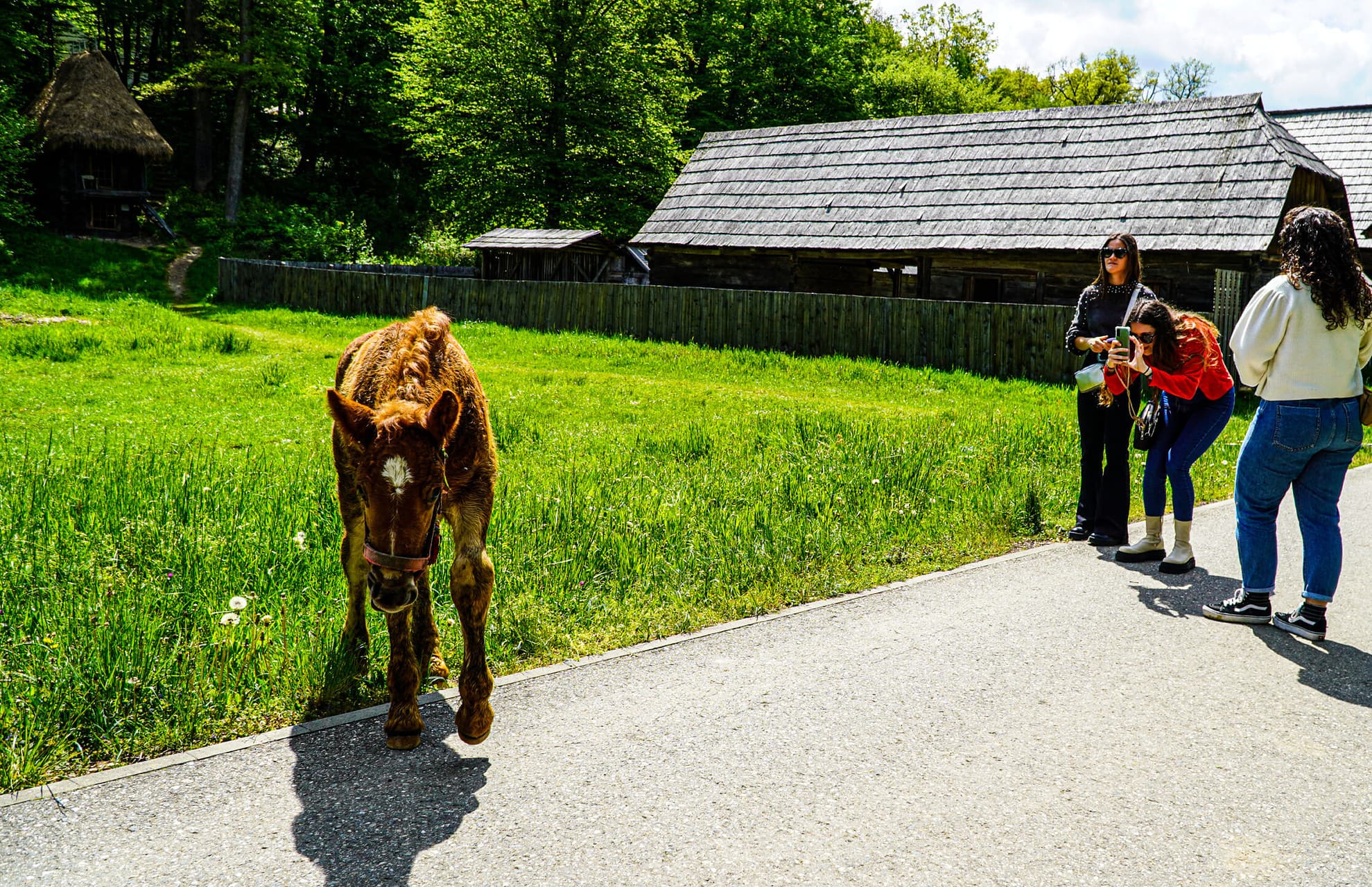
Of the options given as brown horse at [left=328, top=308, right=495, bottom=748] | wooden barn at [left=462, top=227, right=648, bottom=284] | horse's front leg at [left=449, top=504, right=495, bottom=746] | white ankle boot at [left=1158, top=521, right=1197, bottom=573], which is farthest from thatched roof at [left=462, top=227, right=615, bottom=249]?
horse's front leg at [left=449, top=504, right=495, bottom=746]

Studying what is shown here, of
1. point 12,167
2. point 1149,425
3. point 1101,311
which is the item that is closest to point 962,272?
point 1101,311

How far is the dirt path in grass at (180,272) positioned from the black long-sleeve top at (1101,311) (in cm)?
2708

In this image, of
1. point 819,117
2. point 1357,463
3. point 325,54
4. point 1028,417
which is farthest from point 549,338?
point 325,54

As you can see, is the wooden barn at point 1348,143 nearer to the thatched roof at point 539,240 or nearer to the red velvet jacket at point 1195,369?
the thatched roof at point 539,240

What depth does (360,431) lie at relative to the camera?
3547 millimetres

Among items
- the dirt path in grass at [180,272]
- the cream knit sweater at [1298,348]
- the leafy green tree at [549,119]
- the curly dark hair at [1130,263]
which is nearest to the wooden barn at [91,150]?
the dirt path in grass at [180,272]

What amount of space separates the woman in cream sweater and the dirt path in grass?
28897mm

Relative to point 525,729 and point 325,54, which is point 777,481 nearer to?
point 525,729

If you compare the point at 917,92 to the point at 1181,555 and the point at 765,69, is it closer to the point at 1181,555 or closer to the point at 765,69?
the point at 765,69

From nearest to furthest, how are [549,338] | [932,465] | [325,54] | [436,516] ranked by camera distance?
[436,516] → [932,465] → [549,338] → [325,54]

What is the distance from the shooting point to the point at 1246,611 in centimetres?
570

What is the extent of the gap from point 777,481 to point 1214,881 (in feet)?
18.1

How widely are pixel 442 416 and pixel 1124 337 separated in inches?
221

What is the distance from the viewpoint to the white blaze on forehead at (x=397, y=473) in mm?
3506
